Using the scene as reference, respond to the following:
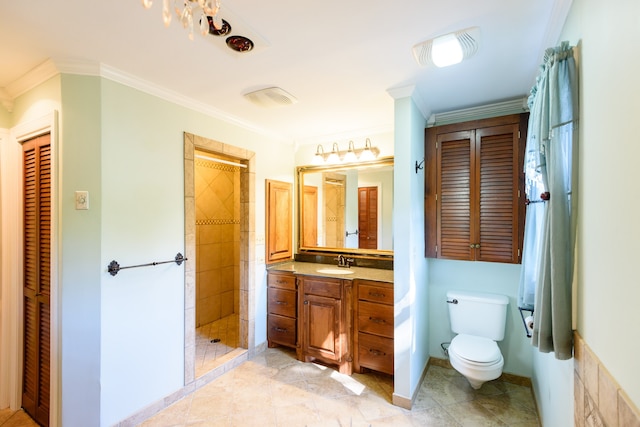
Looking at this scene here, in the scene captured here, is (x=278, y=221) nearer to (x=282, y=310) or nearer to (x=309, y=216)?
(x=309, y=216)

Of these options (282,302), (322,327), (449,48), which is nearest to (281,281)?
(282,302)

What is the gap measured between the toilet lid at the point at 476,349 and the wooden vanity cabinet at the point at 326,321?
903 mm

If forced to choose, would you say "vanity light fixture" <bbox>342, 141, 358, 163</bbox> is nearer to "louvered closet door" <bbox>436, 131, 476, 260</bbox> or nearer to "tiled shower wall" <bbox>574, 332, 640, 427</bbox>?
"louvered closet door" <bbox>436, 131, 476, 260</bbox>

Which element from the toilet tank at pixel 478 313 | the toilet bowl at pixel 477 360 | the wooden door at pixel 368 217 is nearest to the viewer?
the toilet bowl at pixel 477 360

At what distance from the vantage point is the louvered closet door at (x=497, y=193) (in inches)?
91.0

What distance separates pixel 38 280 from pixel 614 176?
3115 mm

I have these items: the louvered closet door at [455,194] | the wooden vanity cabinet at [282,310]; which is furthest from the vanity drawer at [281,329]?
the louvered closet door at [455,194]

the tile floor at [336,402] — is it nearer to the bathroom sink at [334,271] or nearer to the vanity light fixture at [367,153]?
the bathroom sink at [334,271]

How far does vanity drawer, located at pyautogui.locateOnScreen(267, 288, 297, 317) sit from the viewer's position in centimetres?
298

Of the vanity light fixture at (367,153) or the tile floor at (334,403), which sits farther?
the vanity light fixture at (367,153)

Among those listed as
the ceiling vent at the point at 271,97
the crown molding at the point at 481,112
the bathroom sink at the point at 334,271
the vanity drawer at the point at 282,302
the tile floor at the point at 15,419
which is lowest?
the tile floor at the point at 15,419

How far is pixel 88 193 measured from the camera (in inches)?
70.8

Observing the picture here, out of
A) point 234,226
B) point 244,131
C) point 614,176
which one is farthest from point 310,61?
point 234,226

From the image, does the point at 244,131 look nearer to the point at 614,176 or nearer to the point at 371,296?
the point at 371,296
